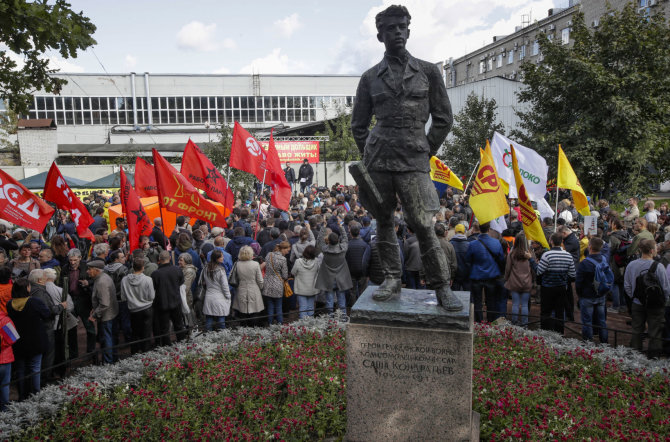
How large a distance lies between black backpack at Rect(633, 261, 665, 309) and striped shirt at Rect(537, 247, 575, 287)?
1.01 m

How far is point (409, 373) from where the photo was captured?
4.96m

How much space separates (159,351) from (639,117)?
16.8 meters

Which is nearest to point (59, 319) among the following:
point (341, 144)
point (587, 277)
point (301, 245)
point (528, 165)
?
point (301, 245)

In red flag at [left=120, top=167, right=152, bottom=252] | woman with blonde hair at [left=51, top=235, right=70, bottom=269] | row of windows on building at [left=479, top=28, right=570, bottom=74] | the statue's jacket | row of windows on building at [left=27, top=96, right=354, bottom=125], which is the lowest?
woman with blonde hair at [left=51, top=235, right=70, bottom=269]

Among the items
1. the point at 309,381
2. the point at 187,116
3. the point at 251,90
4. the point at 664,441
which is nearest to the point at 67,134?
the point at 187,116

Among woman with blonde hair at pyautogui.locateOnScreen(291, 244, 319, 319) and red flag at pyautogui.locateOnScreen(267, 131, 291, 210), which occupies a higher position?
red flag at pyautogui.locateOnScreen(267, 131, 291, 210)

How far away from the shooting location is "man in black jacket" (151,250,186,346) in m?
8.10

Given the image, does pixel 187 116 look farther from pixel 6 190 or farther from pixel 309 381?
pixel 309 381

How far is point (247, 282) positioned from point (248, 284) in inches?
1.6

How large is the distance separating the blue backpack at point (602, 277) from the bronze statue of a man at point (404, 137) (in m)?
4.07

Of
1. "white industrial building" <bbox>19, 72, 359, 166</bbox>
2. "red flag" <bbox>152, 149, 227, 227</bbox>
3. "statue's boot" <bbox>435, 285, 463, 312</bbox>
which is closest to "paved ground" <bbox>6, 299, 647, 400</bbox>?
"red flag" <bbox>152, 149, 227, 227</bbox>

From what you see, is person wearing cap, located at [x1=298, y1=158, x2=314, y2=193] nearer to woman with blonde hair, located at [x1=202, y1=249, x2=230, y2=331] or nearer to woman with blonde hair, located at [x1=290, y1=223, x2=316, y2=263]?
woman with blonde hair, located at [x1=290, y1=223, x2=316, y2=263]

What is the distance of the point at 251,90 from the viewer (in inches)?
2079

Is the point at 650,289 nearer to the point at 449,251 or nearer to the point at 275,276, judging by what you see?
the point at 449,251
